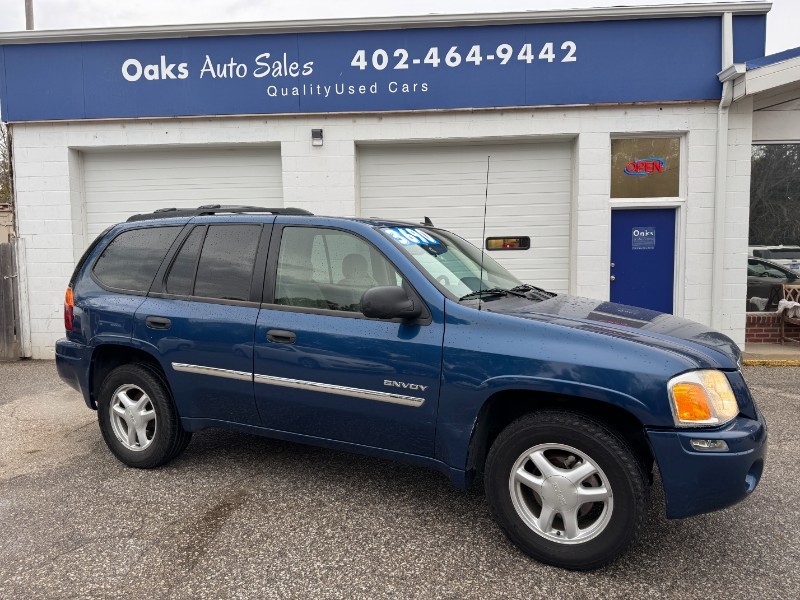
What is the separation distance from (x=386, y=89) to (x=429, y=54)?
770 millimetres

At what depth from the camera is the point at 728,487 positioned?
2574 mm

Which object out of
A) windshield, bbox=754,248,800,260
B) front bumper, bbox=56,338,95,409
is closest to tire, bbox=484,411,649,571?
front bumper, bbox=56,338,95,409

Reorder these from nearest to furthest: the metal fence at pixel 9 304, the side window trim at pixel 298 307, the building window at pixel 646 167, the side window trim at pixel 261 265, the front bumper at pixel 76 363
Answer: the side window trim at pixel 298 307
the side window trim at pixel 261 265
the front bumper at pixel 76 363
the building window at pixel 646 167
the metal fence at pixel 9 304

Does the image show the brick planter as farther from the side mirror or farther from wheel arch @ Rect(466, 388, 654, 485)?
the side mirror

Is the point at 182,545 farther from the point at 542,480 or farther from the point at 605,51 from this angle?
the point at 605,51

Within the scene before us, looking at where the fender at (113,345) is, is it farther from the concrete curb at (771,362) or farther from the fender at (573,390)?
the concrete curb at (771,362)

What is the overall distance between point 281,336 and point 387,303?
804 mm

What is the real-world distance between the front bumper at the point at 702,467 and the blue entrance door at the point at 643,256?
5.85m

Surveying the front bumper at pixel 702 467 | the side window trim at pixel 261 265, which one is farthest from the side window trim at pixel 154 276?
the front bumper at pixel 702 467

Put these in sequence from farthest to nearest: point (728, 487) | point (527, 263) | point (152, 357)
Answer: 1. point (527, 263)
2. point (152, 357)
3. point (728, 487)

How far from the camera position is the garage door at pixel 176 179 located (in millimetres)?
8602

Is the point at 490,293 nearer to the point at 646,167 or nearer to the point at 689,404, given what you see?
the point at 689,404

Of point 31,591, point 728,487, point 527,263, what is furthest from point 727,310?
point 31,591

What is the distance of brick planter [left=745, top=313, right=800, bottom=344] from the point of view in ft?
28.1
